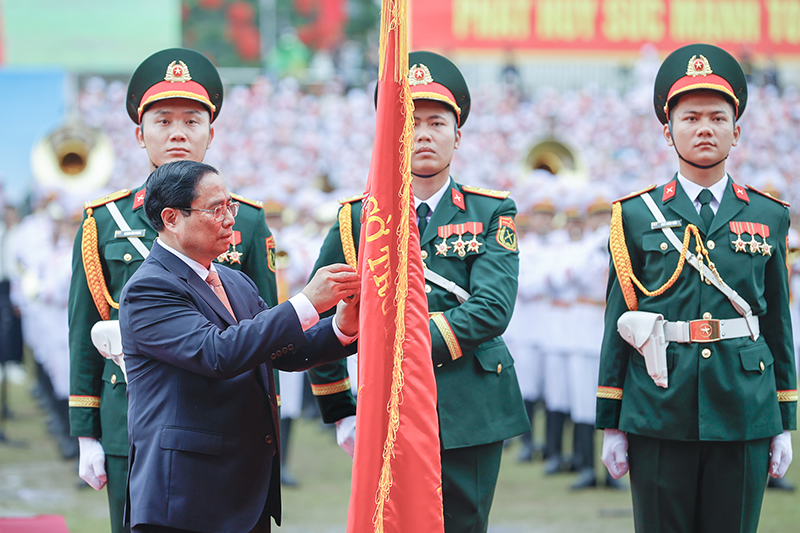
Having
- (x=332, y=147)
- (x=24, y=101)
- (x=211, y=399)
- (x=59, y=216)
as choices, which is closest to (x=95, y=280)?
(x=211, y=399)

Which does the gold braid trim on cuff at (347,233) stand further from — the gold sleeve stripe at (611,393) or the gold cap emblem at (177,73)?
the gold sleeve stripe at (611,393)

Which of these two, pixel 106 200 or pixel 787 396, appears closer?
pixel 787 396

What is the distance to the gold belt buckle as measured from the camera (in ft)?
Result: 11.3

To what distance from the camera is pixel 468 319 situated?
3264 millimetres

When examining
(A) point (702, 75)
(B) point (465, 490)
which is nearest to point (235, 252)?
(B) point (465, 490)

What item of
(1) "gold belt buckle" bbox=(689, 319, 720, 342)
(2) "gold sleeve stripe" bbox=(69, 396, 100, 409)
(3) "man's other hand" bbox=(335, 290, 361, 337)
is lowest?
(2) "gold sleeve stripe" bbox=(69, 396, 100, 409)

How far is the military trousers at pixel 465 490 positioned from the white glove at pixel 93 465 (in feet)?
3.97

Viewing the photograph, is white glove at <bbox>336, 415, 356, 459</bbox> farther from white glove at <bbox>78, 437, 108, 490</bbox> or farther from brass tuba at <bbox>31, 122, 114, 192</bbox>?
brass tuba at <bbox>31, 122, 114, 192</bbox>

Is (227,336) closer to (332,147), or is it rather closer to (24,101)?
(332,147)

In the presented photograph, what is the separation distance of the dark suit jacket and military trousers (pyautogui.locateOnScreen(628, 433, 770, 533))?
4.73 ft

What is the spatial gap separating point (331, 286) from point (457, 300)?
2.50 feet

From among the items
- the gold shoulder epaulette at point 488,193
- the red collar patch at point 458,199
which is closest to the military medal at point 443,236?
the red collar patch at point 458,199

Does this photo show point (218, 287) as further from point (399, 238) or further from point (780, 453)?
point (780, 453)

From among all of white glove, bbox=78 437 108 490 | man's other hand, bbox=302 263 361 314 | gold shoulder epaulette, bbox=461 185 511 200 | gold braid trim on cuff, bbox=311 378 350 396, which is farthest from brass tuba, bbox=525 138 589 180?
man's other hand, bbox=302 263 361 314
